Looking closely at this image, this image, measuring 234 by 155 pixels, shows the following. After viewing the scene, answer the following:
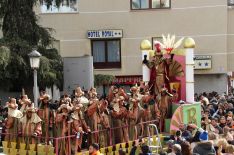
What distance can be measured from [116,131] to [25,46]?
8.76 metres

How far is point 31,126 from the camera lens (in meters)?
14.6

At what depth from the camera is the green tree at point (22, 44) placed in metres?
23.2

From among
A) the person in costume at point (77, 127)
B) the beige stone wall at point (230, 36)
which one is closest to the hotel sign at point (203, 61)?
the beige stone wall at point (230, 36)

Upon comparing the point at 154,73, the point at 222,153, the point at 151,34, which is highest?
the point at 151,34

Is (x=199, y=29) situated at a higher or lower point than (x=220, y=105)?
higher

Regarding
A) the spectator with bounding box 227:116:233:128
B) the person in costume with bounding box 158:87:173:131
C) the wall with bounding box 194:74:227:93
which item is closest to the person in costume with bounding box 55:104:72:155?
the person in costume with bounding box 158:87:173:131

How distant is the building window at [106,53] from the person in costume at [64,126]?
19743 millimetres

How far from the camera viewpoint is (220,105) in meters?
21.1

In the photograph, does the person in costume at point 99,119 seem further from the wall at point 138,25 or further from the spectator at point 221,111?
the wall at point 138,25

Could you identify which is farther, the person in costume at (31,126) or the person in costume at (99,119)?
the person in costume at (99,119)

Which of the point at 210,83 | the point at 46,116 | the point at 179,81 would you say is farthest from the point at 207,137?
the point at 210,83

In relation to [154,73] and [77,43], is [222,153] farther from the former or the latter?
[77,43]

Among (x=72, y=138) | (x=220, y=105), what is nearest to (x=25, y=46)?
(x=220, y=105)

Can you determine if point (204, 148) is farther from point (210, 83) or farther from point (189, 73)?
point (210, 83)
